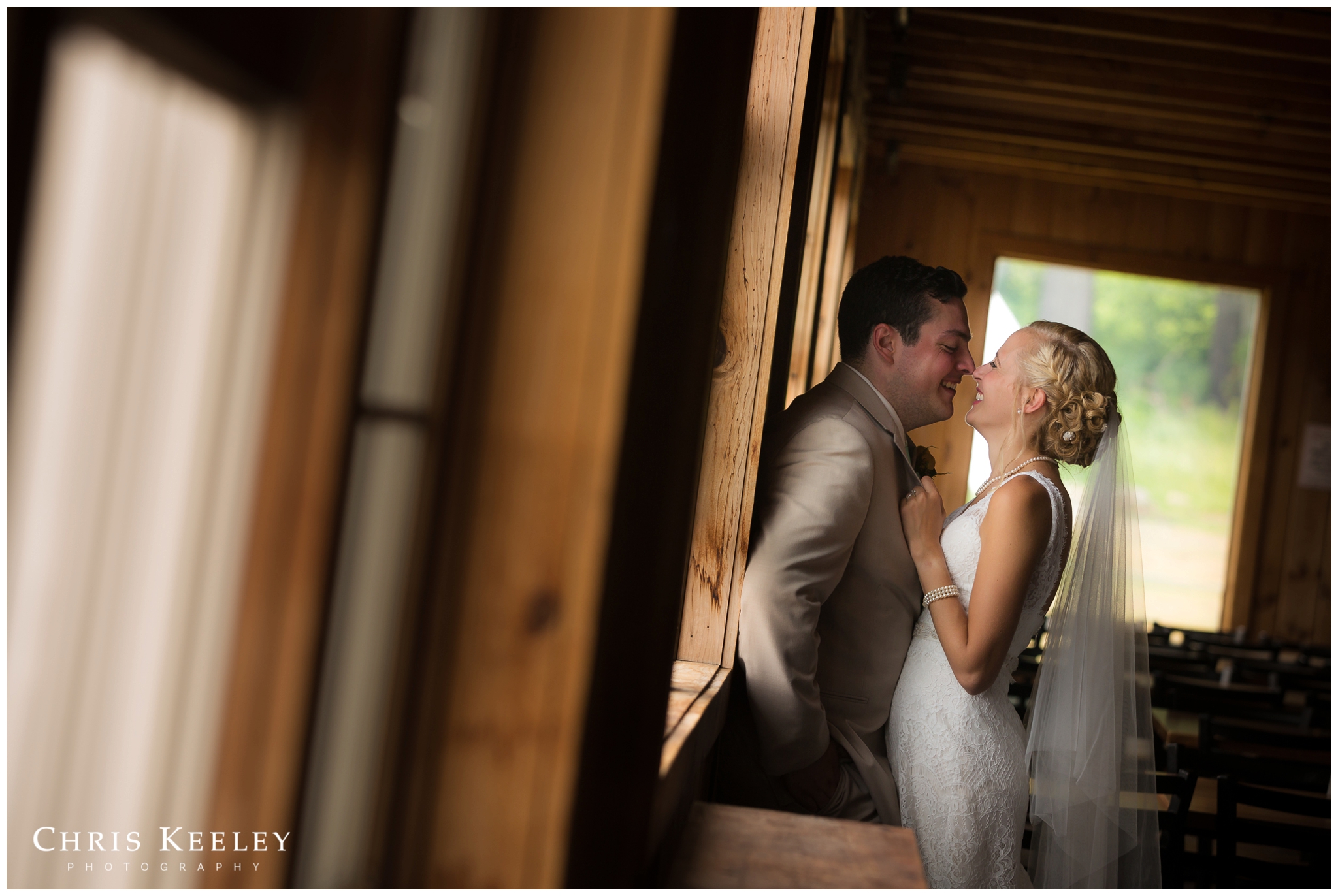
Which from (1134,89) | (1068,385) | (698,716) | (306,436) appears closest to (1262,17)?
(1134,89)

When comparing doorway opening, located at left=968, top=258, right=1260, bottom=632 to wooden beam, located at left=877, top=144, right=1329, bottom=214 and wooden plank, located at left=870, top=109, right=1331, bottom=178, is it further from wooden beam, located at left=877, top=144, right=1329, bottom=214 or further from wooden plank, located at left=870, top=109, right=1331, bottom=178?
wooden plank, located at left=870, top=109, right=1331, bottom=178

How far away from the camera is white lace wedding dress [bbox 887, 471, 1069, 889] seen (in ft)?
6.77

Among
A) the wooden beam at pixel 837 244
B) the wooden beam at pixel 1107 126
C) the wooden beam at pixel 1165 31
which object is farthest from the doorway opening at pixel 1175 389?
the wooden beam at pixel 1165 31

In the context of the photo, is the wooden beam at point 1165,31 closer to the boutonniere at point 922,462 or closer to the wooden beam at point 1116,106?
the wooden beam at point 1116,106

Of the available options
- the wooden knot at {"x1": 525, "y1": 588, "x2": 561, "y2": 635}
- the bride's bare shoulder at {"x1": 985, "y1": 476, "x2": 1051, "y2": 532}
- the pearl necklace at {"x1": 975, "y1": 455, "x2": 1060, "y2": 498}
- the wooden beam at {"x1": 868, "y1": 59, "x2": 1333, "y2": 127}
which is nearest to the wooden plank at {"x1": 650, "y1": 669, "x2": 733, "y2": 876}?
the wooden knot at {"x1": 525, "y1": 588, "x2": 561, "y2": 635}

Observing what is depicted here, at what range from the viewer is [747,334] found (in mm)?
2021

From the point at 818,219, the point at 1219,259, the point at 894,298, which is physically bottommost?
the point at 894,298

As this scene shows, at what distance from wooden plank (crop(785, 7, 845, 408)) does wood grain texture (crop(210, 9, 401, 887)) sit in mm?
3241

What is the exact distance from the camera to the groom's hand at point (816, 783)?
1.99 m

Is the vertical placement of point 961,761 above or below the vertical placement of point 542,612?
below

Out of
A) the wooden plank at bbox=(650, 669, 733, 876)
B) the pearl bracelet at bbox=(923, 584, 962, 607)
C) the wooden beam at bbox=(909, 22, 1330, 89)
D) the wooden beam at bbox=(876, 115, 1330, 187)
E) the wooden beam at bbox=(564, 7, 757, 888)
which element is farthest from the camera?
the wooden beam at bbox=(876, 115, 1330, 187)

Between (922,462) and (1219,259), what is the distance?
6669mm

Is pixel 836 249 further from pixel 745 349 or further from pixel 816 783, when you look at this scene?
pixel 816 783

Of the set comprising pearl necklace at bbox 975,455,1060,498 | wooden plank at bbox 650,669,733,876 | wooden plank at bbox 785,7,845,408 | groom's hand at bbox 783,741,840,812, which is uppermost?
wooden plank at bbox 785,7,845,408
